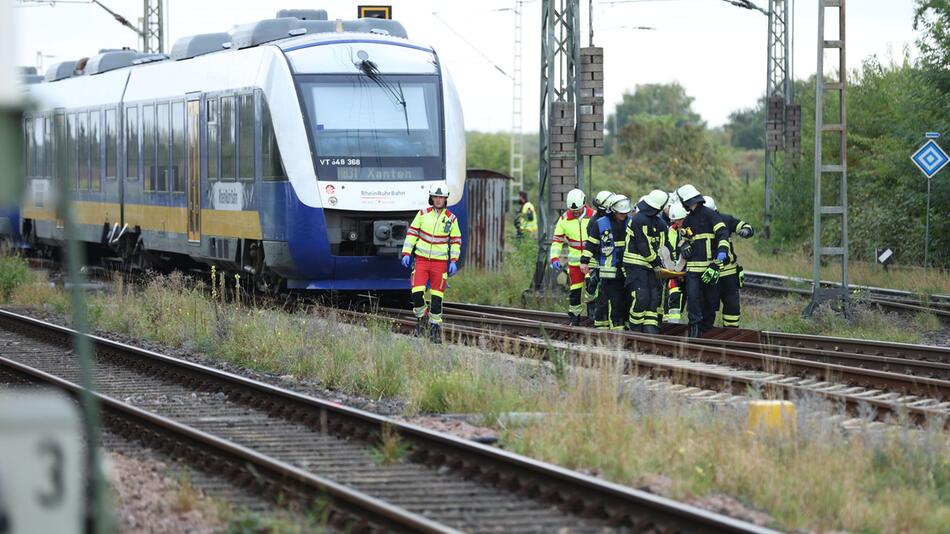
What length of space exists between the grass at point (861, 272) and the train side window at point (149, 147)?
12.2m

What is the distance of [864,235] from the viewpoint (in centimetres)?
3462

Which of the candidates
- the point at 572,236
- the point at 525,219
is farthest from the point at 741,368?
the point at 525,219

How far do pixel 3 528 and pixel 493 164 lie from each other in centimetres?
7203

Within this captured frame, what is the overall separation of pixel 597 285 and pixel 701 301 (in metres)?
1.53

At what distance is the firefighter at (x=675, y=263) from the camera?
663 inches

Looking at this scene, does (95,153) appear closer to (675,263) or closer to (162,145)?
(162,145)

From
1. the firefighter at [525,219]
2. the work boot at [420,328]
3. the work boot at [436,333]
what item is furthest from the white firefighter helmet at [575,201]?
the firefighter at [525,219]

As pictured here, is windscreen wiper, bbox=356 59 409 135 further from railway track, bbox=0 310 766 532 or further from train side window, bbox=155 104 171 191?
railway track, bbox=0 310 766 532

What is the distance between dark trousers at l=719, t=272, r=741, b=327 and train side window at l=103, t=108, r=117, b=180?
39.4ft

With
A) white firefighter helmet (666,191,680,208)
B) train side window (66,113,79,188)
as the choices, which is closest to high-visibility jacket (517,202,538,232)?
train side window (66,113,79,188)

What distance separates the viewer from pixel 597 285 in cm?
1758

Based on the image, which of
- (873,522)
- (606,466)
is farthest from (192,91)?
(873,522)

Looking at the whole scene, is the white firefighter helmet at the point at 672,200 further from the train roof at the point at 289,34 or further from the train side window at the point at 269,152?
the train side window at the point at 269,152

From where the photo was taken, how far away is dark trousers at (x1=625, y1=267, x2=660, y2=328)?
16375mm
